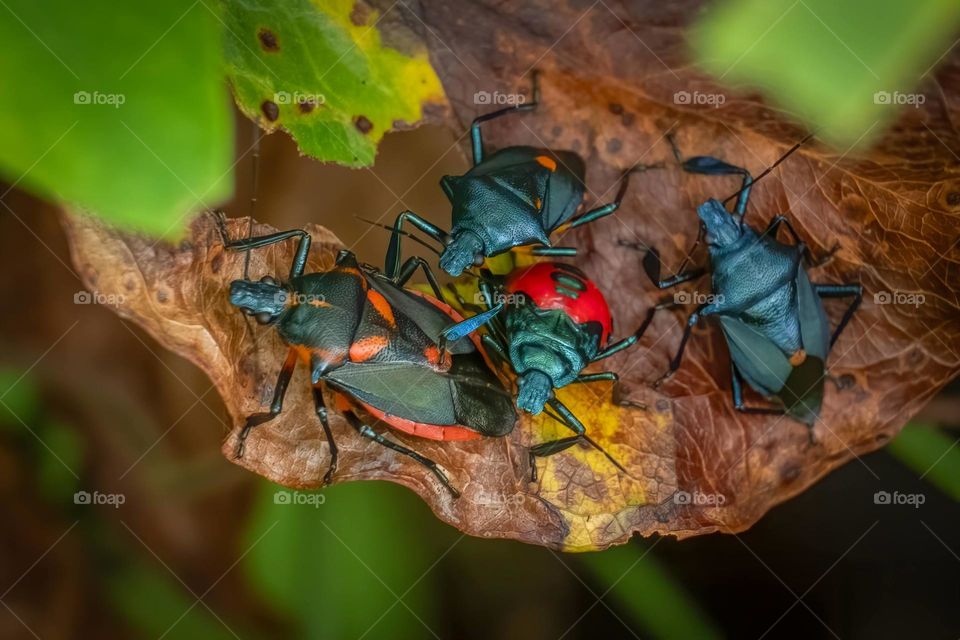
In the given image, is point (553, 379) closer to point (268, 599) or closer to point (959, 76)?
point (268, 599)

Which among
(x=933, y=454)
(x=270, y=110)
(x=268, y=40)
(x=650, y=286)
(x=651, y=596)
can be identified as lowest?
(x=651, y=596)

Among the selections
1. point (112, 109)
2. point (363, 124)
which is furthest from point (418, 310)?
point (112, 109)

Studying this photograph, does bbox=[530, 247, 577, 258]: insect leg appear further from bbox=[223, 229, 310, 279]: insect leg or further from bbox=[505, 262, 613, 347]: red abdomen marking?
bbox=[223, 229, 310, 279]: insect leg

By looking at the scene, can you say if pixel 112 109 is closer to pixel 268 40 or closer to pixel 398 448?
pixel 268 40

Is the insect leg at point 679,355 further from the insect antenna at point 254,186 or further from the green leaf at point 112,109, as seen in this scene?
the green leaf at point 112,109

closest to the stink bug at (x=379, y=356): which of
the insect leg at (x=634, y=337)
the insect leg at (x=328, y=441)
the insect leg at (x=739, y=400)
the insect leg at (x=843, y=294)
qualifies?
the insect leg at (x=328, y=441)

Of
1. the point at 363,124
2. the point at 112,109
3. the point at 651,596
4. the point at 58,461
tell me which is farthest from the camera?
the point at 651,596

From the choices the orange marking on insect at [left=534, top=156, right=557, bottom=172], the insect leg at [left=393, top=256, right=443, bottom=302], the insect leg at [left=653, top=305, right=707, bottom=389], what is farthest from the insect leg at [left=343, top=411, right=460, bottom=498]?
the orange marking on insect at [left=534, top=156, right=557, bottom=172]
